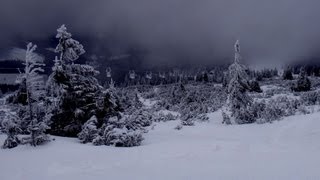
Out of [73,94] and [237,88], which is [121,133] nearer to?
[73,94]

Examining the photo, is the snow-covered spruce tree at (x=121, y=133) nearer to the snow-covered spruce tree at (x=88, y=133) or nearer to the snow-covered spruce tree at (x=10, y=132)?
the snow-covered spruce tree at (x=88, y=133)

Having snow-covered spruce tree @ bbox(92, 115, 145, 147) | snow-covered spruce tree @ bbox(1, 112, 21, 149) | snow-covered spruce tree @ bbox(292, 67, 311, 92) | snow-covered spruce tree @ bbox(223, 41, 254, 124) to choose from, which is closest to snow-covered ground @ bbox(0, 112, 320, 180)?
snow-covered spruce tree @ bbox(1, 112, 21, 149)

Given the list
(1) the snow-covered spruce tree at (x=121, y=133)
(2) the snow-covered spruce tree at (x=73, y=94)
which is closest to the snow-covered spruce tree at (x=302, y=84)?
(2) the snow-covered spruce tree at (x=73, y=94)

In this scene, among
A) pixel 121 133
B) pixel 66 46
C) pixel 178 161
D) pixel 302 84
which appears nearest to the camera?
pixel 178 161

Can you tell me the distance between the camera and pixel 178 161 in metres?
12.4

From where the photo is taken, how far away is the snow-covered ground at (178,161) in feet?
34.2

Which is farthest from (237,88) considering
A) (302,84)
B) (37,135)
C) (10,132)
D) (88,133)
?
(302,84)

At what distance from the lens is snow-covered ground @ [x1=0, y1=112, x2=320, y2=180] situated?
Answer: 10.4m

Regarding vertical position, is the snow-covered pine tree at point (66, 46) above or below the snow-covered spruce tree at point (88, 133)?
above

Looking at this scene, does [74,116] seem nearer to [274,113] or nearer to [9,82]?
[274,113]

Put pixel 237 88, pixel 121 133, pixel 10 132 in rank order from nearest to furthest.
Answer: pixel 10 132
pixel 121 133
pixel 237 88

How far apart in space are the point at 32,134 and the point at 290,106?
62.6 ft

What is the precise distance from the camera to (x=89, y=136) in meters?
18.9

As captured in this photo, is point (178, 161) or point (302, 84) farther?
point (302, 84)
